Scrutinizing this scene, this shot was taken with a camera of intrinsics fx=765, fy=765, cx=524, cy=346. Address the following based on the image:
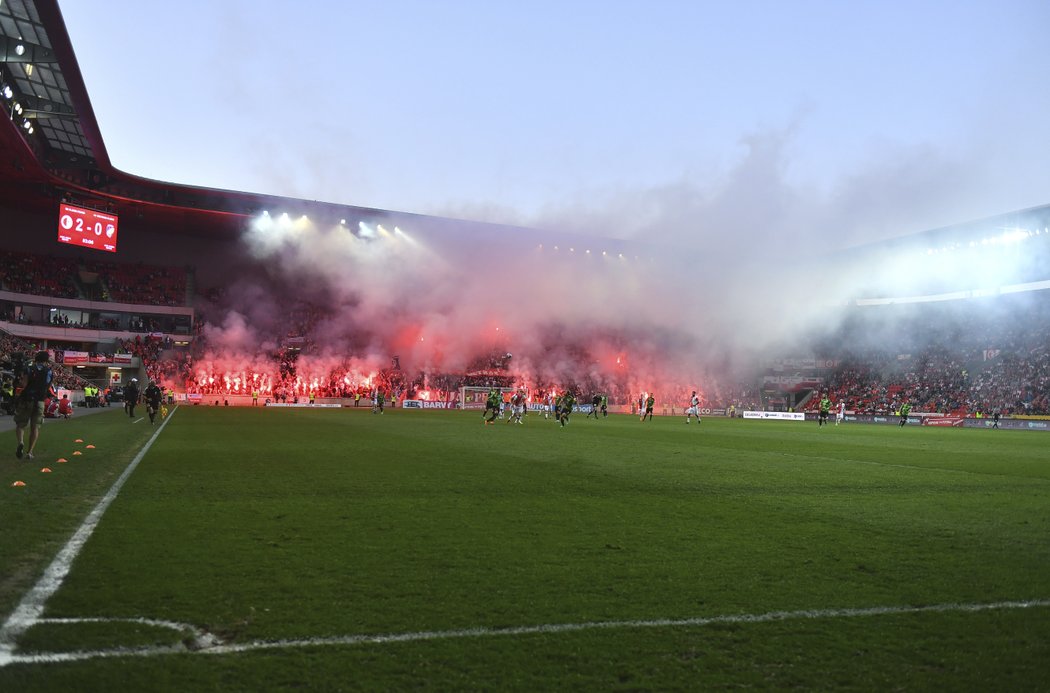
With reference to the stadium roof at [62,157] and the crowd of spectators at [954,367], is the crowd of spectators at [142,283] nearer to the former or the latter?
the stadium roof at [62,157]

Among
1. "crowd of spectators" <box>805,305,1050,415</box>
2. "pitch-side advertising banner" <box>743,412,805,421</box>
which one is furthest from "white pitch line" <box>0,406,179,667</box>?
"crowd of spectators" <box>805,305,1050,415</box>

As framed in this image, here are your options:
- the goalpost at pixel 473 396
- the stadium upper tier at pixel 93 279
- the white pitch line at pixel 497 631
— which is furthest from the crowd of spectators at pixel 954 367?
the stadium upper tier at pixel 93 279

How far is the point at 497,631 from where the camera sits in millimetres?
4020

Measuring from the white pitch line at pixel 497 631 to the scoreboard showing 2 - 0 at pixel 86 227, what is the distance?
49.4m

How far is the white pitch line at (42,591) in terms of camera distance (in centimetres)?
377

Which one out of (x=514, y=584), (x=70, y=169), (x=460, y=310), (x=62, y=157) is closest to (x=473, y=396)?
(x=460, y=310)

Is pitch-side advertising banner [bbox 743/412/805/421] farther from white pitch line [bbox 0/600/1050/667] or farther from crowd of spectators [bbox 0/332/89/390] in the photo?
white pitch line [bbox 0/600/1050/667]

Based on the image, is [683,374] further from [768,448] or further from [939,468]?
[939,468]

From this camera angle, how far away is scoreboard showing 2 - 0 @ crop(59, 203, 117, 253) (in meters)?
45.7

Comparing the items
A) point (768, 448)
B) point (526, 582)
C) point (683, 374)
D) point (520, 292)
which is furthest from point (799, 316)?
point (526, 582)

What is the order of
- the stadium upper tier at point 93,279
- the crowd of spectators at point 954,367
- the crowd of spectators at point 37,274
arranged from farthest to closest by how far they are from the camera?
the stadium upper tier at point 93,279 → the crowd of spectators at point 37,274 → the crowd of spectators at point 954,367

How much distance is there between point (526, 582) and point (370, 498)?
4.19m

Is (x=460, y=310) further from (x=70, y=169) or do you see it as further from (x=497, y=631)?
(x=497, y=631)

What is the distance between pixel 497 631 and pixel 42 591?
283 cm
